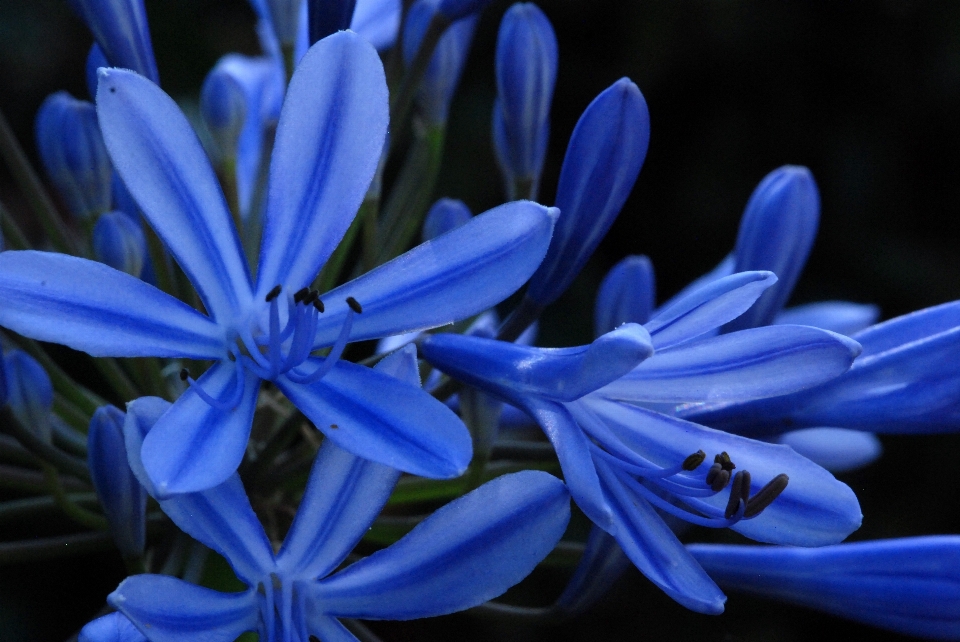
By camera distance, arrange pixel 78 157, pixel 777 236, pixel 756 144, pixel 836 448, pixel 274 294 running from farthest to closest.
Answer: pixel 756 144
pixel 836 448
pixel 78 157
pixel 777 236
pixel 274 294

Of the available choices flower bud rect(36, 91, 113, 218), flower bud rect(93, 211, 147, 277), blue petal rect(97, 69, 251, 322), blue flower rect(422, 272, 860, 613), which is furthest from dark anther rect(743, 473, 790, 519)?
flower bud rect(36, 91, 113, 218)

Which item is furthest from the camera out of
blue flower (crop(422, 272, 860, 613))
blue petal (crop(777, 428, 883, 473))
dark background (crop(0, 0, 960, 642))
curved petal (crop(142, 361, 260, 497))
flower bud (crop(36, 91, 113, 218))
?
dark background (crop(0, 0, 960, 642))

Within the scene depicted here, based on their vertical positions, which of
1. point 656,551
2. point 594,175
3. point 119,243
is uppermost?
point 119,243

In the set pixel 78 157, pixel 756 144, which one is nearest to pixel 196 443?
pixel 78 157

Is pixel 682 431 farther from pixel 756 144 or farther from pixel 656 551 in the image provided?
pixel 756 144

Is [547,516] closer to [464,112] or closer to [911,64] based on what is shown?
[464,112]

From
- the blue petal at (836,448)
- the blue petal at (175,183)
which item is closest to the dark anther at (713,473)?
the blue petal at (175,183)

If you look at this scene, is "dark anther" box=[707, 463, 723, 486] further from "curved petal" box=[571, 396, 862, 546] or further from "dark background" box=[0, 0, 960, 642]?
"dark background" box=[0, 0, 960, 642]
